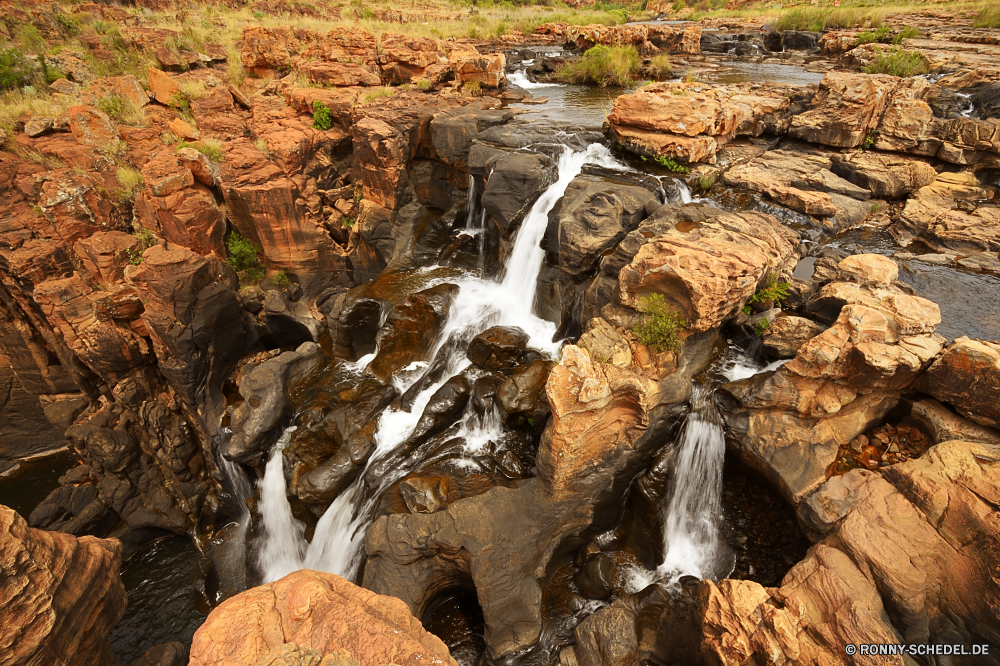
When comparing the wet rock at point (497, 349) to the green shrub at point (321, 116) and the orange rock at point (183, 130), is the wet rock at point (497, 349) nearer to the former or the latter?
the green shrub at point (321, 116)

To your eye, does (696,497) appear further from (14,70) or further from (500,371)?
(14,70)

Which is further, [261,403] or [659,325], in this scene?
[261,403]

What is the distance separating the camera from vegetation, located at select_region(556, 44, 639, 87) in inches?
719

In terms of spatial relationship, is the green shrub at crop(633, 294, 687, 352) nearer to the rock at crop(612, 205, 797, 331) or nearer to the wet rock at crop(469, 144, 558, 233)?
the rock at crop(612, 205, 797, 331)

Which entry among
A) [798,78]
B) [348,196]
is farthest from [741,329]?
[798,78]

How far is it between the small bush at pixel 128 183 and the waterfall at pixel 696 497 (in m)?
14.0

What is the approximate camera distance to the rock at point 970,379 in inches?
217

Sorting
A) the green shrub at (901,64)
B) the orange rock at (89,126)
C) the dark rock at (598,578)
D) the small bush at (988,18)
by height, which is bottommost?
the dark rock at (598,578)

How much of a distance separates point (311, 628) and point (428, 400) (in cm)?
605

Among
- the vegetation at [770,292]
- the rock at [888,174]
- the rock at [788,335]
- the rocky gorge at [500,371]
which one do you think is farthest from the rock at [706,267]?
the rock at [888,174]

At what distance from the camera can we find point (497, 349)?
906 cm

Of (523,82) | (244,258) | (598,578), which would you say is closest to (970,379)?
(598,578)

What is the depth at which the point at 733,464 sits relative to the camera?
7113 millimetres

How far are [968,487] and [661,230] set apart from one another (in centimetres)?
543
